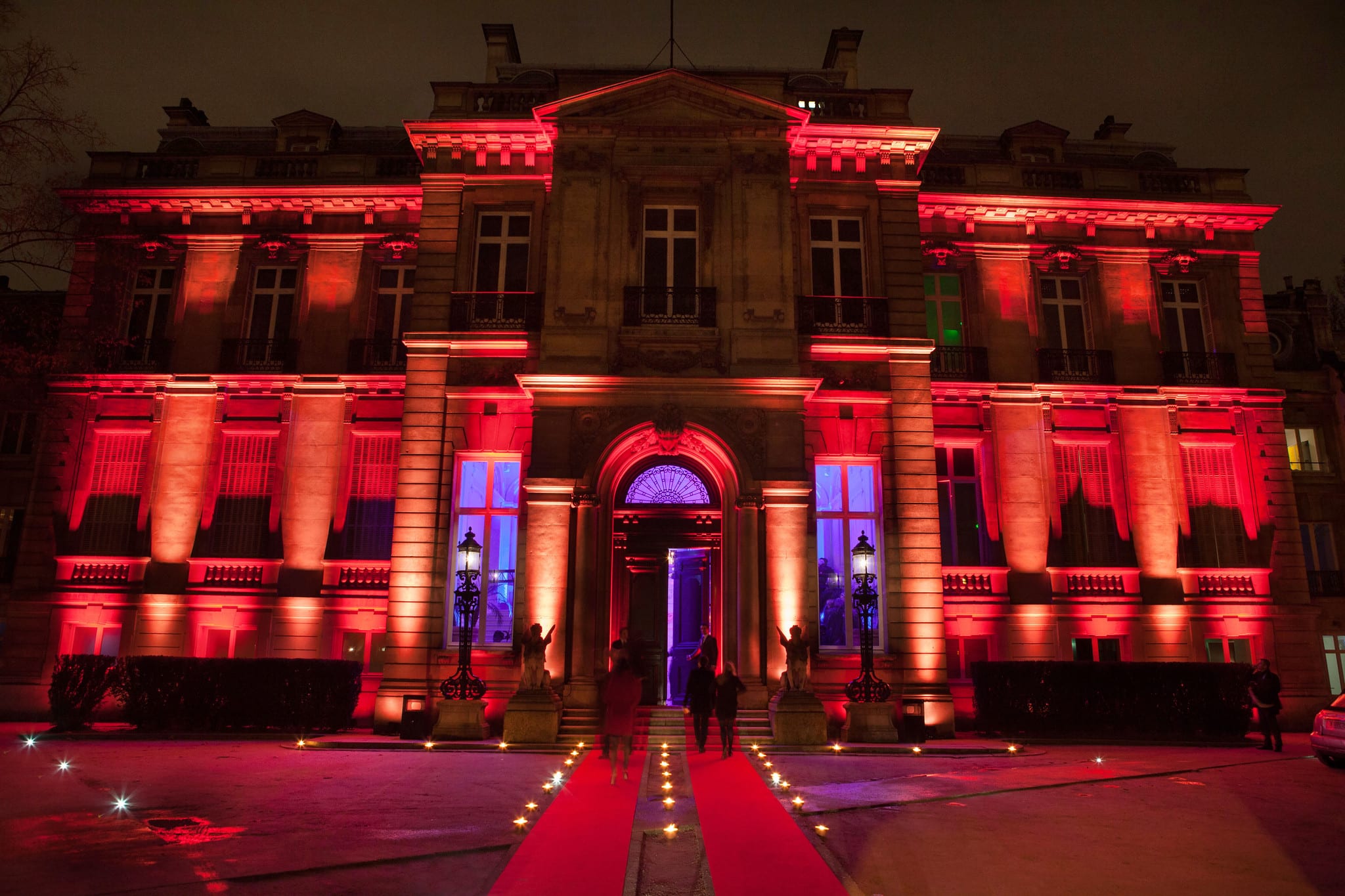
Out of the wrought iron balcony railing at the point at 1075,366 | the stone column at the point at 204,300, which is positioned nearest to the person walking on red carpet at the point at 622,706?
the wrought iron balcony railing at the point at 1075,366

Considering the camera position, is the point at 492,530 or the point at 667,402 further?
the point at 492,530

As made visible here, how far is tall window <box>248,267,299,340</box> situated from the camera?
22.8m

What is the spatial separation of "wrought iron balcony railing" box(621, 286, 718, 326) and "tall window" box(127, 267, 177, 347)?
12.7 meters

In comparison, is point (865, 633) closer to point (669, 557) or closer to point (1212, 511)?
point (669, 557)

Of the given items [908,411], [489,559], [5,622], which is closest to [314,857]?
[489,559]

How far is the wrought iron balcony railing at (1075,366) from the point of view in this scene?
22422 mm

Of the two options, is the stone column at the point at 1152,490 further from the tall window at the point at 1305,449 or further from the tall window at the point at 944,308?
the tall window at the point at 1305,449

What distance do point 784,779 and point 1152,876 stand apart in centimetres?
534

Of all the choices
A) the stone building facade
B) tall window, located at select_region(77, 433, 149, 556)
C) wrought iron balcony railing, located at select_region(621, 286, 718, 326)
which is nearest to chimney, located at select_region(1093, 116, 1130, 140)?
the stone building facade

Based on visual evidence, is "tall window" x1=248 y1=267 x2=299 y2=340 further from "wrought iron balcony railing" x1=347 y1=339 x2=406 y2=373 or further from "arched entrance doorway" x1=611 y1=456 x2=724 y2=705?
"arched entrance doorway" x1=611 y1=456 x2=724 y2=705

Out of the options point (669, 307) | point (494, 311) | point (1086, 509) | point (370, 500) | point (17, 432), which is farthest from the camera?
point (17, 432)

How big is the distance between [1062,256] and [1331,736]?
12987 mm

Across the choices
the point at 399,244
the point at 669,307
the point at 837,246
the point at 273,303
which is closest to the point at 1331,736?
the point at 837,246

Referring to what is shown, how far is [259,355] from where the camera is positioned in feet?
73.7
